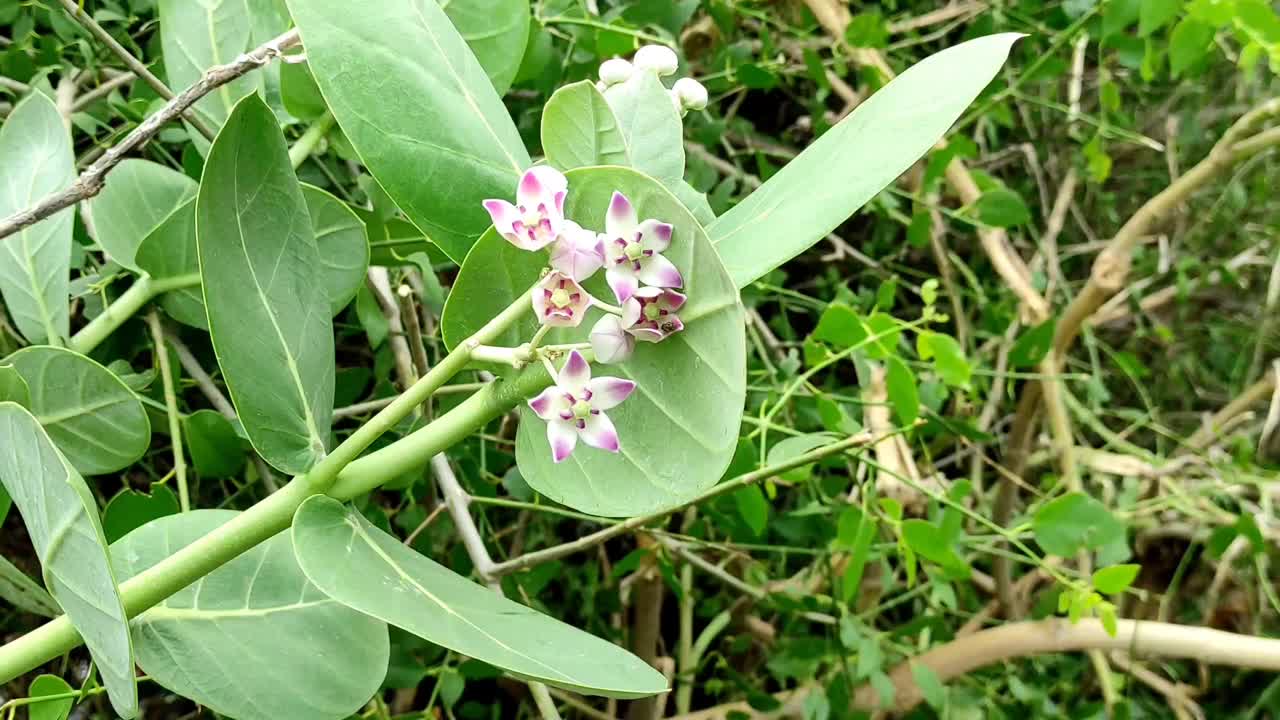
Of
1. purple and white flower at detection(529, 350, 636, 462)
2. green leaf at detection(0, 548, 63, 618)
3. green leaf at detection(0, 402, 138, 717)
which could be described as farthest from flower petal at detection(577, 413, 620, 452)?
green leaf at detection(0, 548, 63, 618)

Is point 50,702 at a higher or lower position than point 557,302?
lower

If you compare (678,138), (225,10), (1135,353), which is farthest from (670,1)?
(1135,353)

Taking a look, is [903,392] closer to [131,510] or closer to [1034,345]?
[1034,345]

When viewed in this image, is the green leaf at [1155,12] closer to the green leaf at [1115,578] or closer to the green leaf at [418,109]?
the green leaf at [1115,578]

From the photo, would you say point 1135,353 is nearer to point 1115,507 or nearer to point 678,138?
point 1115,507

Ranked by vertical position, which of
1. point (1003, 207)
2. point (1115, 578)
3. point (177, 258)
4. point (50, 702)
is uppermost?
point (177, 258)

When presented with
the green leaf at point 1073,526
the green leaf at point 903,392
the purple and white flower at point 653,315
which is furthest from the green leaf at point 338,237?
the green leaf at point 1073,526

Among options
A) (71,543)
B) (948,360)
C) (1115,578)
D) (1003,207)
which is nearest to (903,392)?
(948,360)
